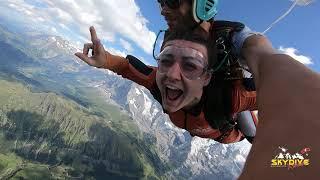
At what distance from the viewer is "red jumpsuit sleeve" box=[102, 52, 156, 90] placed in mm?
6218

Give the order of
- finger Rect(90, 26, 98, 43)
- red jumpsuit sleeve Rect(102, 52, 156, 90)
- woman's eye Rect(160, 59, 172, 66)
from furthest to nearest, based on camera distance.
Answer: red jumpsuit sleeve Rect(102, 52, 156, 90) → finger Rect(90, 26, 98, 43) → woman's eye Rect(160, 59, 172, 66)

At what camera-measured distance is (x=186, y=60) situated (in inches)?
175

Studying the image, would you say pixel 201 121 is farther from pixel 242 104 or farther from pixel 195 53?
pixel 195 53

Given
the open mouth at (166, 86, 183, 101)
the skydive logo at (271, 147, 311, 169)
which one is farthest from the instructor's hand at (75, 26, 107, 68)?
the skydive logo at (271, 147, 311, 169)

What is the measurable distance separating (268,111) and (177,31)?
3309mm

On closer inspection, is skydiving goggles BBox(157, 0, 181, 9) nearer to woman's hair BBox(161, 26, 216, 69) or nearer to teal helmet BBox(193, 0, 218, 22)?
teal helmet BBox(193, 0, 218, 22)

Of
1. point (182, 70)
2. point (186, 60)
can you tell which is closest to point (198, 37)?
point (186, 60)

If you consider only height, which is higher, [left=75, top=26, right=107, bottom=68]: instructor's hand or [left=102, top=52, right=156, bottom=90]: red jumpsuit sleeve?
[left=102, top=52, right=156, bottom=90]: red jumpsuit sleeve

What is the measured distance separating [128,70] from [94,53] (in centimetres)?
121

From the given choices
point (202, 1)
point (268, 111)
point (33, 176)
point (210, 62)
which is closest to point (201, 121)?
point (210, 62)

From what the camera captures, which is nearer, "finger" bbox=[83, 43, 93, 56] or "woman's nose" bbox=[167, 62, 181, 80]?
"woman's nose" bbox=[167, 62, 181, 80]

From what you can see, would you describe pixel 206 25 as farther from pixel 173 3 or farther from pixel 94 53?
pixel 94 53

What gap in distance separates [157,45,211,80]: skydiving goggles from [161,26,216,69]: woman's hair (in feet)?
0.45

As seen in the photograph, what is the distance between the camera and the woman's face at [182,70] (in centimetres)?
443
